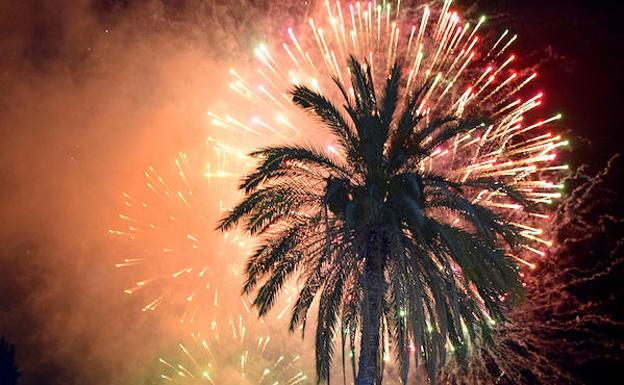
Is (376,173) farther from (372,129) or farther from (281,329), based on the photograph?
(281,329)

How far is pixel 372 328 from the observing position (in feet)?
44.3

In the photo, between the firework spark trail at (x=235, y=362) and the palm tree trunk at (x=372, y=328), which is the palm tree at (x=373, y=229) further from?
the firework spark trail at (x=235, y=362)

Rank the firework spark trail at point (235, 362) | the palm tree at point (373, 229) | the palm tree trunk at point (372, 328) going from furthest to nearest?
1. the firework spark trail at point (235, 362)
2. the palm tree trunk at point (372, 328)
3. the palm tree at point (373, 229)

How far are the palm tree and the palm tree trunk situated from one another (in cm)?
3

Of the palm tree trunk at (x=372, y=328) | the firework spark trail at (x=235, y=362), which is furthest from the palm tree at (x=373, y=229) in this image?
the firework spark trail at (x=235, y=362)

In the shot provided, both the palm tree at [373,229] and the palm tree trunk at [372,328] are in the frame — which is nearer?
the palm tree at [373,229]

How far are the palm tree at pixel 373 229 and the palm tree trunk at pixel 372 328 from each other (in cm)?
3

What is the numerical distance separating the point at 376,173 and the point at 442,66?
4834 mm

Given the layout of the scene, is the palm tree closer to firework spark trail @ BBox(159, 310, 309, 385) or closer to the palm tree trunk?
the palm tree trunk

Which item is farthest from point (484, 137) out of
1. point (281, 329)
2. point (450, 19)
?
point (281, 329)

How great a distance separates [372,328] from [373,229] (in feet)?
8.44

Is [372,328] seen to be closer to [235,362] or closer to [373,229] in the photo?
[373,229]

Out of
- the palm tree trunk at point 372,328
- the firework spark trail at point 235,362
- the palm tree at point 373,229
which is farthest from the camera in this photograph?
the firework spark trail at point 235,362

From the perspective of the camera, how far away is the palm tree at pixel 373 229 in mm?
12148
